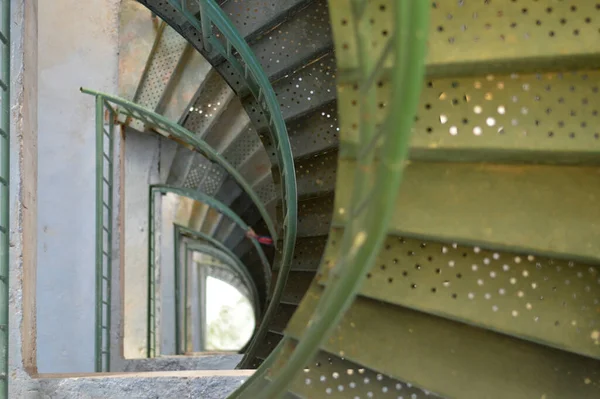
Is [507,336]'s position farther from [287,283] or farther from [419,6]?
[287,283]

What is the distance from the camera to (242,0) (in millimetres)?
4723

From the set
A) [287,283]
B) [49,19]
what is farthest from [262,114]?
[49,19]

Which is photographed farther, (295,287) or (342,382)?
(295,287)

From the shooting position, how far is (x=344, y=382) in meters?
2.75

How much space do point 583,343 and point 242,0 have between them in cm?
322

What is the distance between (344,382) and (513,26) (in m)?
1.47

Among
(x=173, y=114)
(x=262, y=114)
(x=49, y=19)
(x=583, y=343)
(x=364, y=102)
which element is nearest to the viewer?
(x=364, y=102)

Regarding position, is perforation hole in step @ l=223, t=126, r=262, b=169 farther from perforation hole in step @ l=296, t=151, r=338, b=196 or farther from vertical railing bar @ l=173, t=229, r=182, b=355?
vertical railing bar @ l=173, t=229, r=182, b=355

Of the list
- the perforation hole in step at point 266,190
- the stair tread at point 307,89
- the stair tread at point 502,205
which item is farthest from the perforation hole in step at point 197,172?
the stair tread at point 502,205

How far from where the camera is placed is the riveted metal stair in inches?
95.3

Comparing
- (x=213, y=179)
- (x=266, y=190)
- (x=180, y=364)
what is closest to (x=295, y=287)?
(x=266, y=190)

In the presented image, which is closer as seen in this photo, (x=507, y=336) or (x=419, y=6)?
(x=419, y=6)

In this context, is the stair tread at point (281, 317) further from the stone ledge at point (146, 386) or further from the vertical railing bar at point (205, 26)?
the stone ledge at point (146, 386)

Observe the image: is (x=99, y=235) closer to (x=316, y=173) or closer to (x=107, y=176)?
(x=107, y=176)
